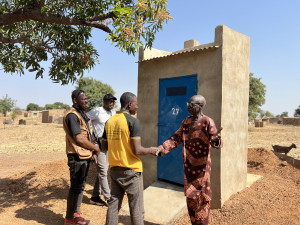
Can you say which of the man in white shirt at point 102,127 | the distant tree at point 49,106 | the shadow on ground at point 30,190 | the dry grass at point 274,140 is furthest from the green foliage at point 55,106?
the man in white shirt at point 102,127

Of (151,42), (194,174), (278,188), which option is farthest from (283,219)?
(151,42)

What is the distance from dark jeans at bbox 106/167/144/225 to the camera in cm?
278

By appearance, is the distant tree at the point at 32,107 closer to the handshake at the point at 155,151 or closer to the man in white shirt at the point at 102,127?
the man in white shirt at the point at 102,127

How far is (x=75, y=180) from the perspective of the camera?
3.62 meters

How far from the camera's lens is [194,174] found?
3059 millimetres

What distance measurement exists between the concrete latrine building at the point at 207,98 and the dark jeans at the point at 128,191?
1.96 m

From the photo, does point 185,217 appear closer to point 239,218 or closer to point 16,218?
point 239,218

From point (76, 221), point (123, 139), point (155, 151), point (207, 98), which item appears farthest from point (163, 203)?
point (123, 139)

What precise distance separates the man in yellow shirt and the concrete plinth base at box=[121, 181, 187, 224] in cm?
155

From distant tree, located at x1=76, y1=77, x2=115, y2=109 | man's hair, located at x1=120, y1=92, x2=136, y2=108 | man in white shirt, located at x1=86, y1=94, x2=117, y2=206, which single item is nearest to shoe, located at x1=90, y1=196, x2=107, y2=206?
man in white shirt, located at x1=86, y1=94, x2=117, y2=206

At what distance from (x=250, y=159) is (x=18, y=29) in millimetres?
7211

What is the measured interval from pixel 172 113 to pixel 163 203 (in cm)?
174

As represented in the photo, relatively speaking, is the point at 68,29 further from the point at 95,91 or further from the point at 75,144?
the point at 95,91

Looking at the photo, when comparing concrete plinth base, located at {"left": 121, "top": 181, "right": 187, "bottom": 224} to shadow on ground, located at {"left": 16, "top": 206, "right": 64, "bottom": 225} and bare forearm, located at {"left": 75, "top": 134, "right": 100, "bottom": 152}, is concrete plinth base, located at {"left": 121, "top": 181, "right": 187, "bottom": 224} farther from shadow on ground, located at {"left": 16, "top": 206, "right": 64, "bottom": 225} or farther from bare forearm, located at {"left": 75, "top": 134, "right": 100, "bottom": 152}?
bare forearm, located at {"left": 75, "top": 134, "right": 100, "bottom": 152}
